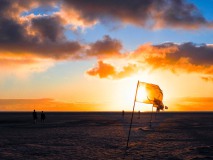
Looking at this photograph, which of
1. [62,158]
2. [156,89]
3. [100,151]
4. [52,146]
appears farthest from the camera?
[52,146]

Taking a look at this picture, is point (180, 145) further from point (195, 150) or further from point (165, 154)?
point (165, 154)

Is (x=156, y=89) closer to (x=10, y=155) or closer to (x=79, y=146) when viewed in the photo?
(x=79, y=146)

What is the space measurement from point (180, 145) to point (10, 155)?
529 inches

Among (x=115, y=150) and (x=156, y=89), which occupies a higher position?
(x=156, y=89)

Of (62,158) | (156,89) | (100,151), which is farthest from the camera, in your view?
(100,151)

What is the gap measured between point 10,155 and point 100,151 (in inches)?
238

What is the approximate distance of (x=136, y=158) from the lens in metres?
21.0

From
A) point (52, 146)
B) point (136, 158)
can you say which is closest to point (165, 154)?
point (136, 158)

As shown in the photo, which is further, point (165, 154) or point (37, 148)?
point (37, 148)

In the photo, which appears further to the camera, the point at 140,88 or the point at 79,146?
the point at 79,146

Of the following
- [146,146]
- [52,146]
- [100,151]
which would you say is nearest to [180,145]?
[146,146]

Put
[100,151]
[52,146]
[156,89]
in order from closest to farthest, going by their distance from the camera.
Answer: [156,89] → [100,151] → [52,146]

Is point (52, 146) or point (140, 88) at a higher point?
point (140, 88)

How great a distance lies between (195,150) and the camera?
24.7 meters
